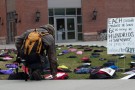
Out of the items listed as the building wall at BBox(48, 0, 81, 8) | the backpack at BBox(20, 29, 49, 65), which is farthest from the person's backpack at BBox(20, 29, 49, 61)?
the building wall at BBox(48, 0, 81, 8)

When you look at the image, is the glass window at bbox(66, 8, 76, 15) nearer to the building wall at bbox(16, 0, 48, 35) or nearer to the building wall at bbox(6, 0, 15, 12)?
the building wall at bbox(16, 0, 48, 35)

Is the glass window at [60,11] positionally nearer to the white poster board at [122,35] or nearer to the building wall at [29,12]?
the building wall at [29,12]

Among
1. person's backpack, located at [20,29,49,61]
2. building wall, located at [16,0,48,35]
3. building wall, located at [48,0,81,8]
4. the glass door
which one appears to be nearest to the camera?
person's backpack, located at [20,29,49,61]

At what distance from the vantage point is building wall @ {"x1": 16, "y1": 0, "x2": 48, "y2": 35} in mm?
41375

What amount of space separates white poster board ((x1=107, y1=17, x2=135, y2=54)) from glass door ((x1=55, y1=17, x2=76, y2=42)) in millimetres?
29865

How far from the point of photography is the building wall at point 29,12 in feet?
136

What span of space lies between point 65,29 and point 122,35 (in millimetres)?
30505

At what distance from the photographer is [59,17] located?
42.9 m

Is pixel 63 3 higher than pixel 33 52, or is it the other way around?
pixel 63 3

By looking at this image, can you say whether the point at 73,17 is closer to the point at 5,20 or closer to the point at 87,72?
the point at 5,20

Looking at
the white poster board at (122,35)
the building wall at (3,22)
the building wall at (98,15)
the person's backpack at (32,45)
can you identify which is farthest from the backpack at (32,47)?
the building wall at (3,22)

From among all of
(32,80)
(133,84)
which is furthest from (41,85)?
(133,84)

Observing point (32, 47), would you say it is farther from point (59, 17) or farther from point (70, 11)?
point (70, 11)

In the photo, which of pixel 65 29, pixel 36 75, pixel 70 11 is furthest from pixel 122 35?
pixel 70 11
